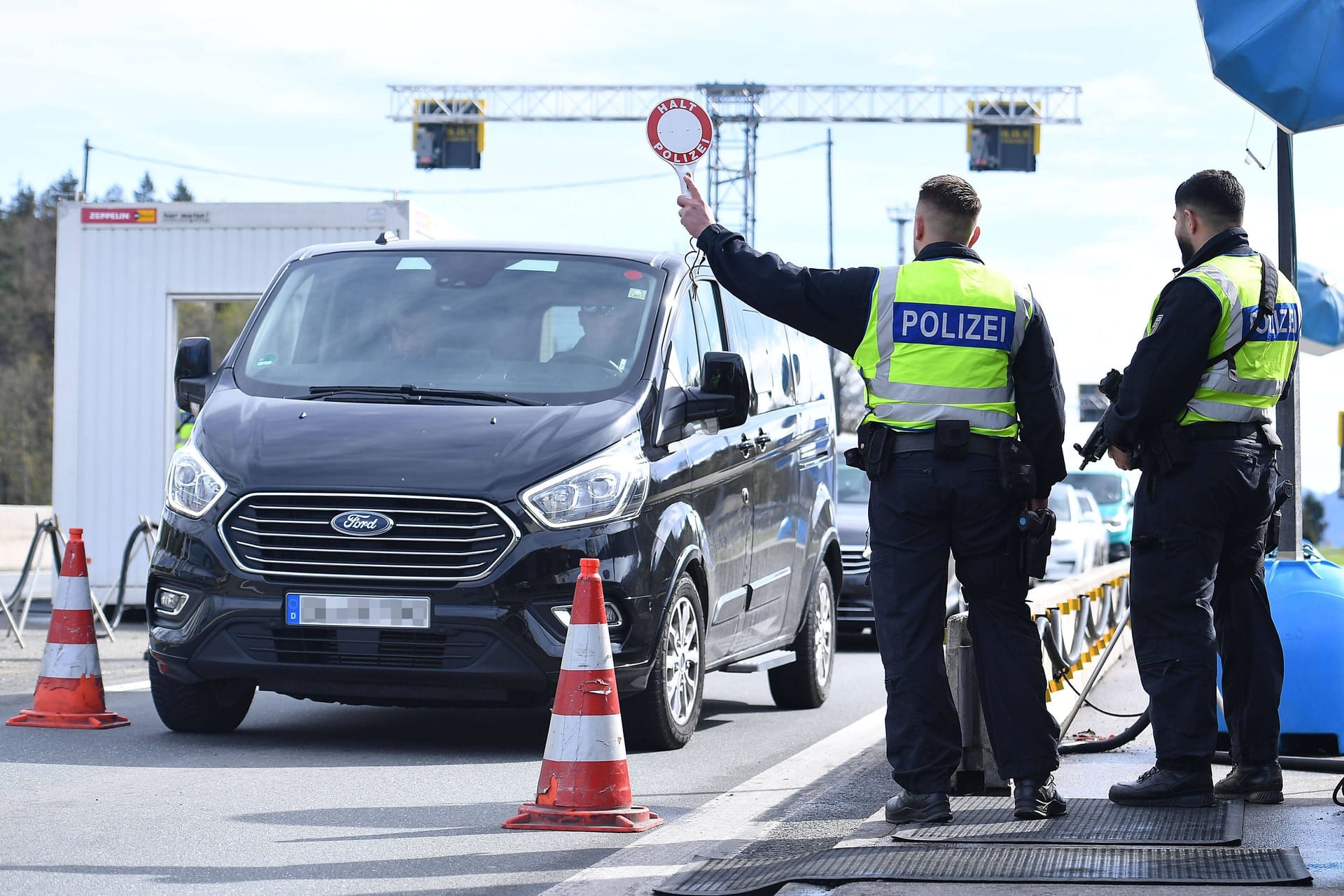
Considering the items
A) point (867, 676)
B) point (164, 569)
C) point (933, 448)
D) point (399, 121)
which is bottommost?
point (867, 676)

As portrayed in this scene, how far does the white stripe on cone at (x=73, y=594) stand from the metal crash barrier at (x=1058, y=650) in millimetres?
3876

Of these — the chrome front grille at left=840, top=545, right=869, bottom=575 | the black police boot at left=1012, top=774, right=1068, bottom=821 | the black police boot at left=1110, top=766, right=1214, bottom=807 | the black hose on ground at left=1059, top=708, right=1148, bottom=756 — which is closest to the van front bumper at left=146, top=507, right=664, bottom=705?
the black hose on ground at left=1059, top=708, right=1148, bottom=756

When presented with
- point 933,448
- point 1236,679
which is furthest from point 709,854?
point 1236,679

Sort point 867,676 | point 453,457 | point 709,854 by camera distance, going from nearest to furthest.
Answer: point 709,854
point 453,457
point 867,676

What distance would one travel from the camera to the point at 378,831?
18.2 feet

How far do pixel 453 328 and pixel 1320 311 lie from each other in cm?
406

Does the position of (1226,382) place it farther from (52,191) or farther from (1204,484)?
(52,191)

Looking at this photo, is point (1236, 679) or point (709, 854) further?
point (1236, 679)

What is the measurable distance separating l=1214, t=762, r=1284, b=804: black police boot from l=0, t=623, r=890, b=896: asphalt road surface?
4.02ft

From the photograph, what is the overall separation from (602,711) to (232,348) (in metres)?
3.34

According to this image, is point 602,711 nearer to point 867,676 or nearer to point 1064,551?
point 867,676

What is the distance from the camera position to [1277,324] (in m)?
5.68

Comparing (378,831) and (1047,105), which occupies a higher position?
(1047,105)

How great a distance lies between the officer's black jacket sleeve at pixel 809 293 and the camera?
17.7 feet
